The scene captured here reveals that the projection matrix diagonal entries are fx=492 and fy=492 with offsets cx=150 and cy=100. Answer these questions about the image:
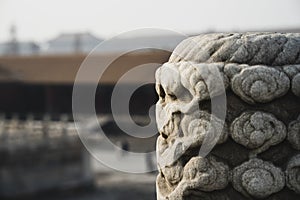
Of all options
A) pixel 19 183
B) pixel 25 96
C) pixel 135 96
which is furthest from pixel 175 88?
pixel 25 96

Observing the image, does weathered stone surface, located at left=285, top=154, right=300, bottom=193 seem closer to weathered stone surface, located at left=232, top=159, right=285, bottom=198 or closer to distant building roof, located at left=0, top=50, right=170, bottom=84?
weathered stone surface, located at left=232, top=159, right=285, bottom=198

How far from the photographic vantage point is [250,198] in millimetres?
1406

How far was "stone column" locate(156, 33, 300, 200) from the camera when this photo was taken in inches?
54.8

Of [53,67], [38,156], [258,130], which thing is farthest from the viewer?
[53,67]

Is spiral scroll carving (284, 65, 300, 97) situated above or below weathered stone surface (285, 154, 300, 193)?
above

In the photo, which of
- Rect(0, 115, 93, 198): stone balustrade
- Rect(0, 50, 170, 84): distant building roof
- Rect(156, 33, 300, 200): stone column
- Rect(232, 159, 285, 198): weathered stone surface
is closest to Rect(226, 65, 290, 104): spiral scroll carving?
Rect(156, 33, 300, 200): stone column

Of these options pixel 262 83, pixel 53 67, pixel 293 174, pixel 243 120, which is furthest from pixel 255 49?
pixel 53 67

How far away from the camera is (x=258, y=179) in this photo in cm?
139

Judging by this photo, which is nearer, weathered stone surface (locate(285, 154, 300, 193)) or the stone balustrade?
weathered stone surface (locate(285, 154, 300, 193))

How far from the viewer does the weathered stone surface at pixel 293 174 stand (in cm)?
139

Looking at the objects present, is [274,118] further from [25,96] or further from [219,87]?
[25,96]

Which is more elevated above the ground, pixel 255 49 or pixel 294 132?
pixel 255 49

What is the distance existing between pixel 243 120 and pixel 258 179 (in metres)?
0.17

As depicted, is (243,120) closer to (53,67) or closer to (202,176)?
(202,176)
